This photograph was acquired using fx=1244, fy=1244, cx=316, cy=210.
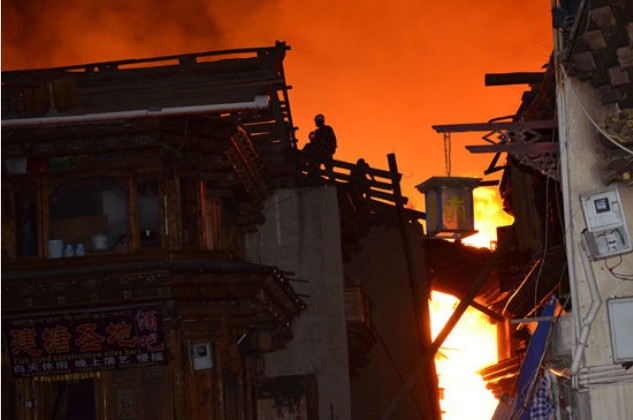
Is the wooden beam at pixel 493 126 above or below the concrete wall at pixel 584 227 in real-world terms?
above

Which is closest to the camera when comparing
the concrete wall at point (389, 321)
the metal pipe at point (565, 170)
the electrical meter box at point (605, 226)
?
the electrical meter box at point (605, 226)

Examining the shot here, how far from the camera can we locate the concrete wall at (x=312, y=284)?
3416 cm

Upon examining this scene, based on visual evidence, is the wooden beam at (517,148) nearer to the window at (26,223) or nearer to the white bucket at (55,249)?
the white bucket at (55,249)

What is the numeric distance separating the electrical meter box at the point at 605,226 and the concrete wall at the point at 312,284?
15.4 meters

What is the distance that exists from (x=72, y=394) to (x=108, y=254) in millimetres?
3004

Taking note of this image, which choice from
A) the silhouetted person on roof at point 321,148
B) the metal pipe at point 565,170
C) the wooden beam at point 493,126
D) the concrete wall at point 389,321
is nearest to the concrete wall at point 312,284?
the silhouetted person on roof at point 321,148

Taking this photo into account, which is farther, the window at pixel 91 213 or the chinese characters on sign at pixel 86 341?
the window at pixel 91 213

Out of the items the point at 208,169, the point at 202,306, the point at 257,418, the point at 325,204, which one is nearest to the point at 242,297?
the point at 202,306

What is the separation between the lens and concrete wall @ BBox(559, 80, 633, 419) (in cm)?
1923

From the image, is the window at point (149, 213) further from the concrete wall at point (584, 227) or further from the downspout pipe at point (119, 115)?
the concrete wall at point (584, 227)

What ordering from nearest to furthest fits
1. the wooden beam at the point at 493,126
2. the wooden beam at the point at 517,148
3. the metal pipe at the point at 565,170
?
the metal pipe at the point at 565,170, the wooden beam at the point at 517,148, the wooden beam at the point at 493,126

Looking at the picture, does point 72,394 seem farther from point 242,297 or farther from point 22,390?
point 242,297

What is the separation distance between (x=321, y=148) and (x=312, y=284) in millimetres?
4242

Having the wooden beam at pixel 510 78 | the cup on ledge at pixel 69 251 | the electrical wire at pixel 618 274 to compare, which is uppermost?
the wooden beam at pixel 510 78
